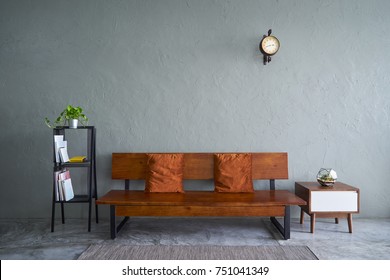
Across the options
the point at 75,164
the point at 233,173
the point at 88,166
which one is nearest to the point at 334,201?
the point at 233,173

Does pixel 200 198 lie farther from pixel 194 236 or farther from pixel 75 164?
pixel 75 164

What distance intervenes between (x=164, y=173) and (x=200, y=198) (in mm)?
525

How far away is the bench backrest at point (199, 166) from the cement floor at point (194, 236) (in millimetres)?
546

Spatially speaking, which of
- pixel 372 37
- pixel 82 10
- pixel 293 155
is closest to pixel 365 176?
pixel 293 155

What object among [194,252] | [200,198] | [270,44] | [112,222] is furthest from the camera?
[270,44]

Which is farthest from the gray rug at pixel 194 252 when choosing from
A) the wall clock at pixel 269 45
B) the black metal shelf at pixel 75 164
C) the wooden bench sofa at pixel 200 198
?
the wall clock at pixel 269 45

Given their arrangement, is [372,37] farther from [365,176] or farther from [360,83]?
[365,176]

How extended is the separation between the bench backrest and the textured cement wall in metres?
0.17

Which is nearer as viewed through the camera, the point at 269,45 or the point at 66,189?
the point at 66,189

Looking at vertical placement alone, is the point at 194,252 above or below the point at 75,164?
below

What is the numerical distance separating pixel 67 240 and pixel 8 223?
1077mm

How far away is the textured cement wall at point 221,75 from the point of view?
12.3 ft

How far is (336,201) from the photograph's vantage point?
127 inches
